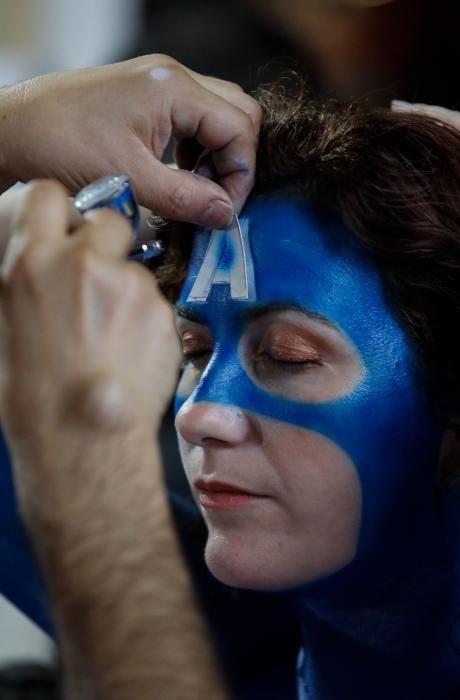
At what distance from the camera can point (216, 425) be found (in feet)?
3.46

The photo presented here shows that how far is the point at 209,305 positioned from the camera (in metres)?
1.12

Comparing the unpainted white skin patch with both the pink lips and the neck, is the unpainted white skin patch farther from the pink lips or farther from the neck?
the neck

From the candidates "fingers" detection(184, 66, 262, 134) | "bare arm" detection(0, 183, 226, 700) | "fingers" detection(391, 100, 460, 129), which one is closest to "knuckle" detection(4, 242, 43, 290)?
"bare arm" detection(0, 183, 226, 700)

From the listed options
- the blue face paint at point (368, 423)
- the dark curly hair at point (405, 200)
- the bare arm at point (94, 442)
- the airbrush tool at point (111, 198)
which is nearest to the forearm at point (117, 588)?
the bare arm at point (94, 442)

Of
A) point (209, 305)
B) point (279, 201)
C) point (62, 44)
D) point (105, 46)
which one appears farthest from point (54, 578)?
point (62, 44)

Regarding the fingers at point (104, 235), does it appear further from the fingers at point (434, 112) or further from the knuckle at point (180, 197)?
the fingers at point (434, 112)

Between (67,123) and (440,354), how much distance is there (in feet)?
1.57

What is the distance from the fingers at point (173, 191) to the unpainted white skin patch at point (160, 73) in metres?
0.08

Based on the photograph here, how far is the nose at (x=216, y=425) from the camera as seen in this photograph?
1055 millimetres

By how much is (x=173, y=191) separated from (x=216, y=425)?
9.9 inches

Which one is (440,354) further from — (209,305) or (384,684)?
(384,684)

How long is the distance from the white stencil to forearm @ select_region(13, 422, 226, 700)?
389 millimetres

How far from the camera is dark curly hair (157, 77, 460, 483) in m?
1.10

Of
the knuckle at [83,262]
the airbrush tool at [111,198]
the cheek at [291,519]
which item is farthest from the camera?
the cheek at [291,519]
